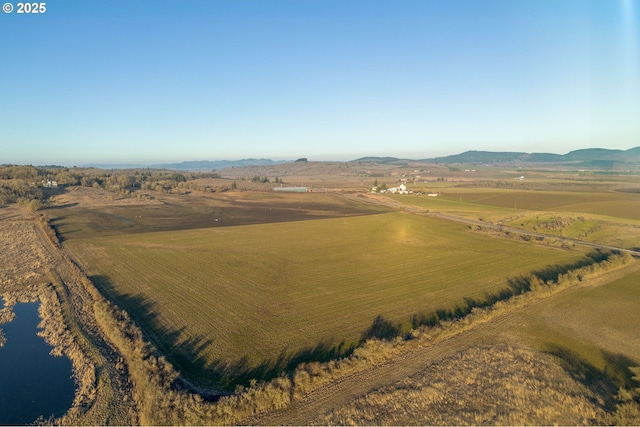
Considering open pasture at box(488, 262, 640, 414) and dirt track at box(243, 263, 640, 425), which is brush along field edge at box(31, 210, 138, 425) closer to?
dirt track at box(243, 263, 640, 425)

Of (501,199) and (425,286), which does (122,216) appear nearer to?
(425,286)

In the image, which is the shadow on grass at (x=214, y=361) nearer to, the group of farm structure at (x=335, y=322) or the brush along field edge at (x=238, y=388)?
the group of farm structure at (x=335, y=322)

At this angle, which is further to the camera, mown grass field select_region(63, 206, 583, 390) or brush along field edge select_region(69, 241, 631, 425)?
mown grass field select_region(63, 206, 583, 390)

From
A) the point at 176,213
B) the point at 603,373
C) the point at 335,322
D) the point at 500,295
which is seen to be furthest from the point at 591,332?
the point at 176,213

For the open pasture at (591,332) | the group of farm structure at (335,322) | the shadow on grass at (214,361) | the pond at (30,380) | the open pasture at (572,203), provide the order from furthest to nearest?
1. the open pasture at (572,203)
2. the open pasture at (591,332)
3. the shadow on grass at (214,361)
4. the group of farm structure at (335,322)
5. the pond at (30,380)

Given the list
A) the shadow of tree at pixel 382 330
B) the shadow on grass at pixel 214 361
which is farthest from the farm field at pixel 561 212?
the shadow on grass at pixel 214 361

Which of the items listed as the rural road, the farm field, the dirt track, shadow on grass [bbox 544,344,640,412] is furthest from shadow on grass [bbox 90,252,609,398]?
the farm field
